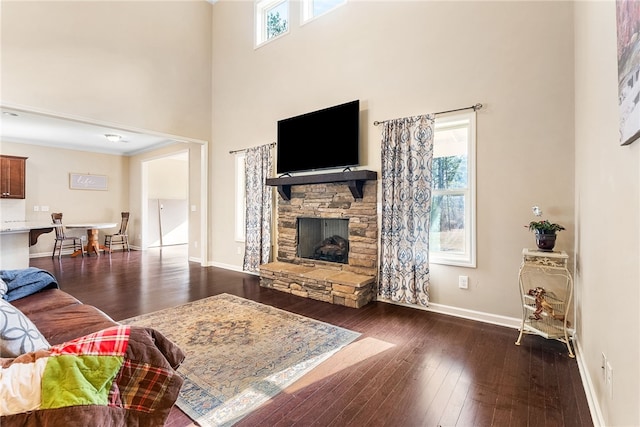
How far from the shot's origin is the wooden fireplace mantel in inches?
143

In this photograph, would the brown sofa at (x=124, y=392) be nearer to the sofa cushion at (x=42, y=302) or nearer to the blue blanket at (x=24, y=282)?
the sofa cushion at (x=42, y=302)

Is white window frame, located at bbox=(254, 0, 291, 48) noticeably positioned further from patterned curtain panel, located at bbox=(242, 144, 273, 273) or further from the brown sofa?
the brown sofa

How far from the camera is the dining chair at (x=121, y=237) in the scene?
7.54 meters

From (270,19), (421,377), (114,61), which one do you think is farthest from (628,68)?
(114,61)

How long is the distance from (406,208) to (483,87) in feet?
4.86

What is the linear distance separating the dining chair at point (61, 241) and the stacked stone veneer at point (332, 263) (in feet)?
18.0

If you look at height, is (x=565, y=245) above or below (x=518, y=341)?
above

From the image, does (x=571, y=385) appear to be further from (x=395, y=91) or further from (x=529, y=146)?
(x=395, y=91)

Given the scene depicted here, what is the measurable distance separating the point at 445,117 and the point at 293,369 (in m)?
2.95

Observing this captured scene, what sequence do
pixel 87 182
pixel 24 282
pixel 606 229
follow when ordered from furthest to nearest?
pixel 87 182 < pixel 24 282 < pixel 606 229

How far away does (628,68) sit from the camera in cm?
117

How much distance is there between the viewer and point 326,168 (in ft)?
13.5

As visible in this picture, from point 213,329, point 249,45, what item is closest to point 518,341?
Result: point 213,329

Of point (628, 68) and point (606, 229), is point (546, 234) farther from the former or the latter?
point (628, 68)
